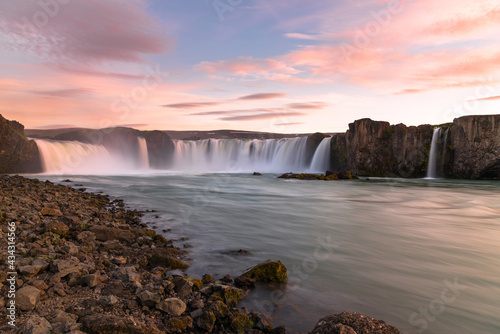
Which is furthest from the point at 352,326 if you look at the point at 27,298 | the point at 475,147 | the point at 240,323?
the point at 475,147

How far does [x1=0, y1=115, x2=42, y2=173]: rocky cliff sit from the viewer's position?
4309 centimetres

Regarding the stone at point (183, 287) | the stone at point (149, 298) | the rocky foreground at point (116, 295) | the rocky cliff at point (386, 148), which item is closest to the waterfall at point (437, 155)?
the rocky cliff at point (386, 148)

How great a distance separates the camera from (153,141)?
82125 millimetres

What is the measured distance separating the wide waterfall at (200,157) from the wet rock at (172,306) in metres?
54.5

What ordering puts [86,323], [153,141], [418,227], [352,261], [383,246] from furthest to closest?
1. [153,141]
2. [418,227]
3. [383,246]
4. [352,261]
5. [86,323]

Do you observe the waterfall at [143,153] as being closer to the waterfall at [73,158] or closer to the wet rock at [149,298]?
the waterfall at [73,158]

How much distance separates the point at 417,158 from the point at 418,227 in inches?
1634

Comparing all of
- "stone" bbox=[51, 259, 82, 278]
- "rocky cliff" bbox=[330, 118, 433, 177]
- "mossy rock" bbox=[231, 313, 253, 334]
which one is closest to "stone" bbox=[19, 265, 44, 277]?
"stone" bbox=[51, 259, 82, 278]

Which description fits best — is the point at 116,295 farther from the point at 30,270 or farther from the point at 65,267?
the point at 30,270

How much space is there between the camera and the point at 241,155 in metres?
73.6

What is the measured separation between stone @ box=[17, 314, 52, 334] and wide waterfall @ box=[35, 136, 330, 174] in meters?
54.6

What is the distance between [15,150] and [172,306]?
54118mm

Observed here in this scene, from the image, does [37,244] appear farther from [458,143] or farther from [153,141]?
[153,141]

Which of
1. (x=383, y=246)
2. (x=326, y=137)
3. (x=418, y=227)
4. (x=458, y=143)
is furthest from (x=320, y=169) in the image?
(x=383, y=246)
